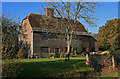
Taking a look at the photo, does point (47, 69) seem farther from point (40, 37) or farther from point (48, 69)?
point (40, 37)

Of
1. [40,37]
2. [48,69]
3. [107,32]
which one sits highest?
[107,32]

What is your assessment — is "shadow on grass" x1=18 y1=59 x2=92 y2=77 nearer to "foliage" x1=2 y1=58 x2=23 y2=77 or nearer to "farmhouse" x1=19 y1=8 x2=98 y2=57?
"foliage" x1=2 y1=58 x2=23 y2=77

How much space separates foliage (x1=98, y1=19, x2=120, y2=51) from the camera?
Result: 4464 cm

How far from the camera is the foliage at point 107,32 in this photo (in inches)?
1758

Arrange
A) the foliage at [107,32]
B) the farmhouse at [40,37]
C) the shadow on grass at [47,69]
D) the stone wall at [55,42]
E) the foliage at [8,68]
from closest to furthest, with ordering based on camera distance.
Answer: the foliage at [8,68], the shadow on grass at [47,69], the farmhouse at [40,37], the stone wall at [55,42], the foliage at [107,32]

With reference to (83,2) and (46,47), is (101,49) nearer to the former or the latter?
(46,47)

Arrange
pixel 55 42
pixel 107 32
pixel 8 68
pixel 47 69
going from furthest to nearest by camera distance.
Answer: pixel 107 32 → pixel 55 42 → pixel 47 69 → pixel 8 68

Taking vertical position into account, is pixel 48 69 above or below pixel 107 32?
below

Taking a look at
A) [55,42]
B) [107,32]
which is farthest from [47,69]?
[107,32]

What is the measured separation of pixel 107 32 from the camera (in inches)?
1877

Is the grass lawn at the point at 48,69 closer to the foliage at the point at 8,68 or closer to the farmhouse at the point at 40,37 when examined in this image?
the foliage at the point at 8,68

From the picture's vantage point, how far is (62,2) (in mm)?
20453

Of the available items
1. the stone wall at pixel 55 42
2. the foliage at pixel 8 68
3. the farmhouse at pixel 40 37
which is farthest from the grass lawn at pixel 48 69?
the stone wall at pixel 55 42

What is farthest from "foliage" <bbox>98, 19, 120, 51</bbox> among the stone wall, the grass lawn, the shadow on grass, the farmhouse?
the shadow on grass
